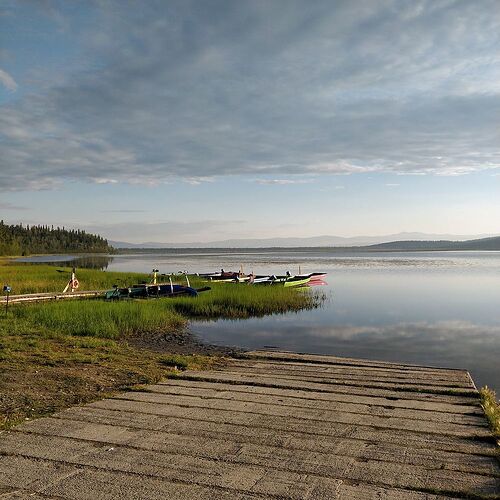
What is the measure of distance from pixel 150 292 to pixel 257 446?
1965 centimetres

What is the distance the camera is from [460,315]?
71.3 feet

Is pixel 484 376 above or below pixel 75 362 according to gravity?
below

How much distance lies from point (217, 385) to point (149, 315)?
34.0 feet

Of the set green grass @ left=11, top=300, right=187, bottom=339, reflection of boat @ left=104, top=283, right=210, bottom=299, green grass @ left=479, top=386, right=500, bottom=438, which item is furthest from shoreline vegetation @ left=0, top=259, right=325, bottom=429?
green grass @ left=479, top=386, right=500, bottom=438

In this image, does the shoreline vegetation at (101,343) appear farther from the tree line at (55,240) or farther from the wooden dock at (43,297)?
the tree line at (55,240)

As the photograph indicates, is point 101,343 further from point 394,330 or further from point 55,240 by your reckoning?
point 55,240

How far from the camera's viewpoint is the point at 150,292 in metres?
23.7

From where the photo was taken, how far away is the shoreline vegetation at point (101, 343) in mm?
6727

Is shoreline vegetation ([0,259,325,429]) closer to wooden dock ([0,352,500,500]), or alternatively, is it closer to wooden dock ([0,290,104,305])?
wooden dock ([0,352,500,500])

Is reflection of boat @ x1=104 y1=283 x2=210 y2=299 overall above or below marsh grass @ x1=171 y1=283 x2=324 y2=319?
above

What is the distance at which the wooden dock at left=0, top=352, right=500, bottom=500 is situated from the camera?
3791 mm

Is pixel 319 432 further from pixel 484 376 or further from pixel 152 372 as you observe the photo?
pixel 484 376

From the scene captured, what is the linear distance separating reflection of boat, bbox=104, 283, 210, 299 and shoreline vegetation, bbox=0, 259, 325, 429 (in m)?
1.27

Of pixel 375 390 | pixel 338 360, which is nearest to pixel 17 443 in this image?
pixel 375 390
